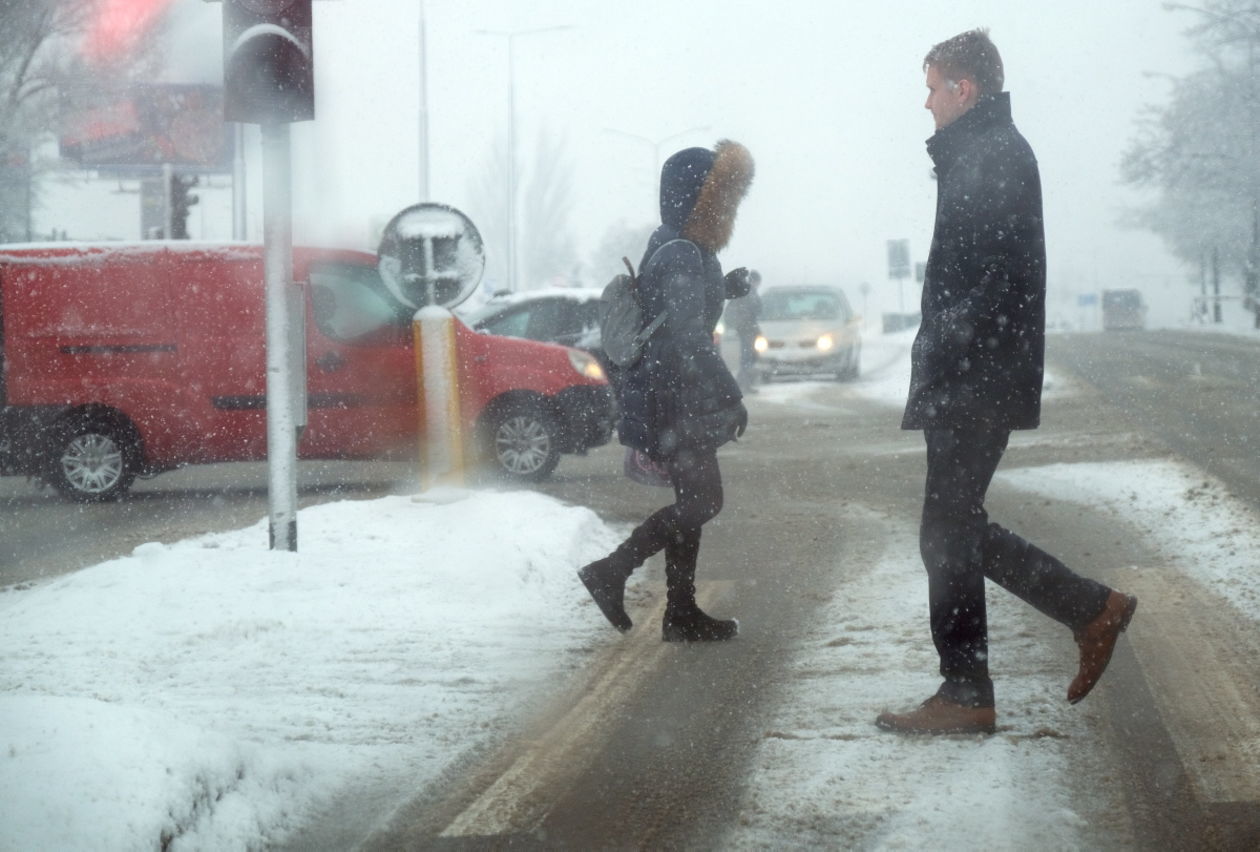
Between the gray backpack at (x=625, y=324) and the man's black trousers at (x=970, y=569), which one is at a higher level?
the gray backpack at (x=625, y=324)

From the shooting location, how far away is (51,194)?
171 feet

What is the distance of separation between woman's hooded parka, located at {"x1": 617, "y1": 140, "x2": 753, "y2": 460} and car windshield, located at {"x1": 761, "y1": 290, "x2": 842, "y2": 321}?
78.8 feet

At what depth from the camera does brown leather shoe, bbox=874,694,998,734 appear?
4.60 meters

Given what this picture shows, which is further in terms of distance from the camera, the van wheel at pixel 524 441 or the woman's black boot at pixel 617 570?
the van wheel at pixel 524 441

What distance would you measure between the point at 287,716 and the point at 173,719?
821mm

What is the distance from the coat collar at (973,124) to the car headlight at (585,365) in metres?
8.83

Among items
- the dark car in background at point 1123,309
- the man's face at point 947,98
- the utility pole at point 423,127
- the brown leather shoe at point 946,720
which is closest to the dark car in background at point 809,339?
Result: the utility pole at point 423,127

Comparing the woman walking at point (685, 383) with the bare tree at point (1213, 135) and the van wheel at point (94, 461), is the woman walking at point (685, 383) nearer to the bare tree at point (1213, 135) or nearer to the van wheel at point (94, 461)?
the van wheel at point (94, 461)

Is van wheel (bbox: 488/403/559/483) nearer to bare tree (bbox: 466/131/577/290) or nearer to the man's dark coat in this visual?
the man's dark coat

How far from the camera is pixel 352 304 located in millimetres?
12719

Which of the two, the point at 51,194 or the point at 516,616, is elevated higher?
the point at 51,194

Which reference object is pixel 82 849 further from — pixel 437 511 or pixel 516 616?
pixel 437 511

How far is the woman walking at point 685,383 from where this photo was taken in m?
5.86

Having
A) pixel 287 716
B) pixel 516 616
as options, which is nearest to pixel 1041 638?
pixel 516 616
